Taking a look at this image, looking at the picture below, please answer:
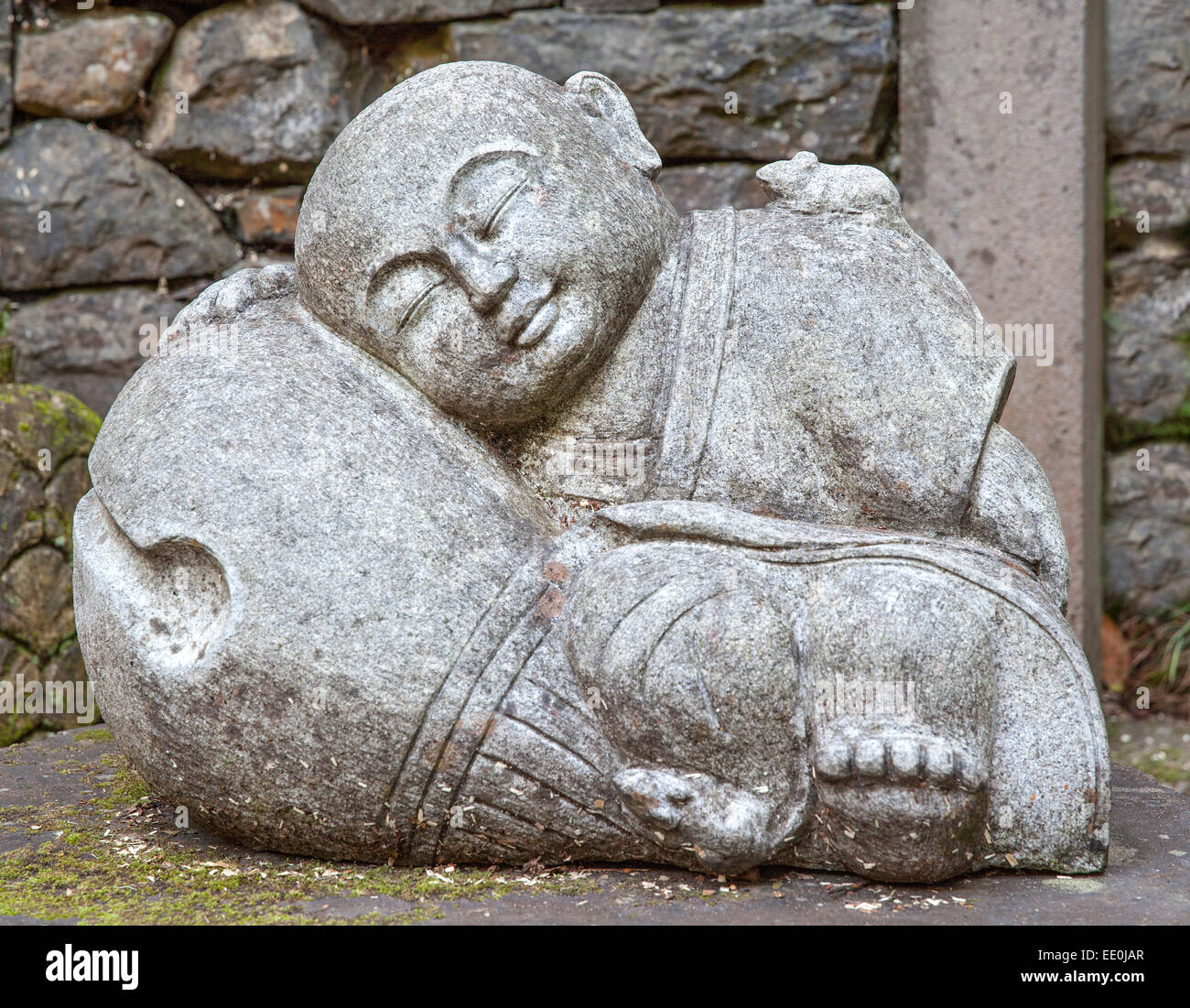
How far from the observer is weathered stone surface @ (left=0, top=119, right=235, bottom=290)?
3604 mm

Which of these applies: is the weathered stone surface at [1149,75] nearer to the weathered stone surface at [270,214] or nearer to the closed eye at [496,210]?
the closed eye at [496,210]

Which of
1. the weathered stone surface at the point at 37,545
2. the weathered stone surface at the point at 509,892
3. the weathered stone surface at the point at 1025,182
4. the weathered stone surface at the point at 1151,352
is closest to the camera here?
the weathered stone surface at the point at 509,892

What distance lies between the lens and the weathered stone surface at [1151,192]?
11.9 feet

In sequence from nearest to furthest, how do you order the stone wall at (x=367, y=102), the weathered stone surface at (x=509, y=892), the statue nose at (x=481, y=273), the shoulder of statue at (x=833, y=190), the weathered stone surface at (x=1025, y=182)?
the weathered stone surface at (x=509, y=892) → the statue nose at (x=481, y=273) → the shoulder of statue at (x=833, y=190) → the weathered stone surface at (x=1025, y=182) → the stone wall at (x=367, y=102)

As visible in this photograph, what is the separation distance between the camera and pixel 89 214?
3.63 meters

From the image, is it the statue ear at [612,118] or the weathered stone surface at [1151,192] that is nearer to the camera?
the statue ear at [612,118]

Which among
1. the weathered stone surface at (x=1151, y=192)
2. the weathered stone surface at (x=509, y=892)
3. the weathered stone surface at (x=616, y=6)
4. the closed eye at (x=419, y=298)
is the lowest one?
the weathered stone surface at (x=509, y=892)

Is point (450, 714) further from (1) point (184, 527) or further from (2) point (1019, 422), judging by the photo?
(2) point (1019, 422)

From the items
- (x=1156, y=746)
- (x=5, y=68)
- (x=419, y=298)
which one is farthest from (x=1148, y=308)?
(x=5, y=68)

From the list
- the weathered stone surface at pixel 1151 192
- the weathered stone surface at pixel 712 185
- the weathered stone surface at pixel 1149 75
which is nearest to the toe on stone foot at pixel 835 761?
the weathered stone surface at pixel 712 185

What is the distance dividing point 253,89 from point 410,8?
508 millimetres

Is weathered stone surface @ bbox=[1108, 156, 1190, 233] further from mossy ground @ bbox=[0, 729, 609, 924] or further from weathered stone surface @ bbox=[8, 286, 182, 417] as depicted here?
weathered stone surface @ bbox=[8, 286, 182, 417]

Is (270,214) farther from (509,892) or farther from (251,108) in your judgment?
(509,892)

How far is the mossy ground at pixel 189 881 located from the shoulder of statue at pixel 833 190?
1.31 metres
